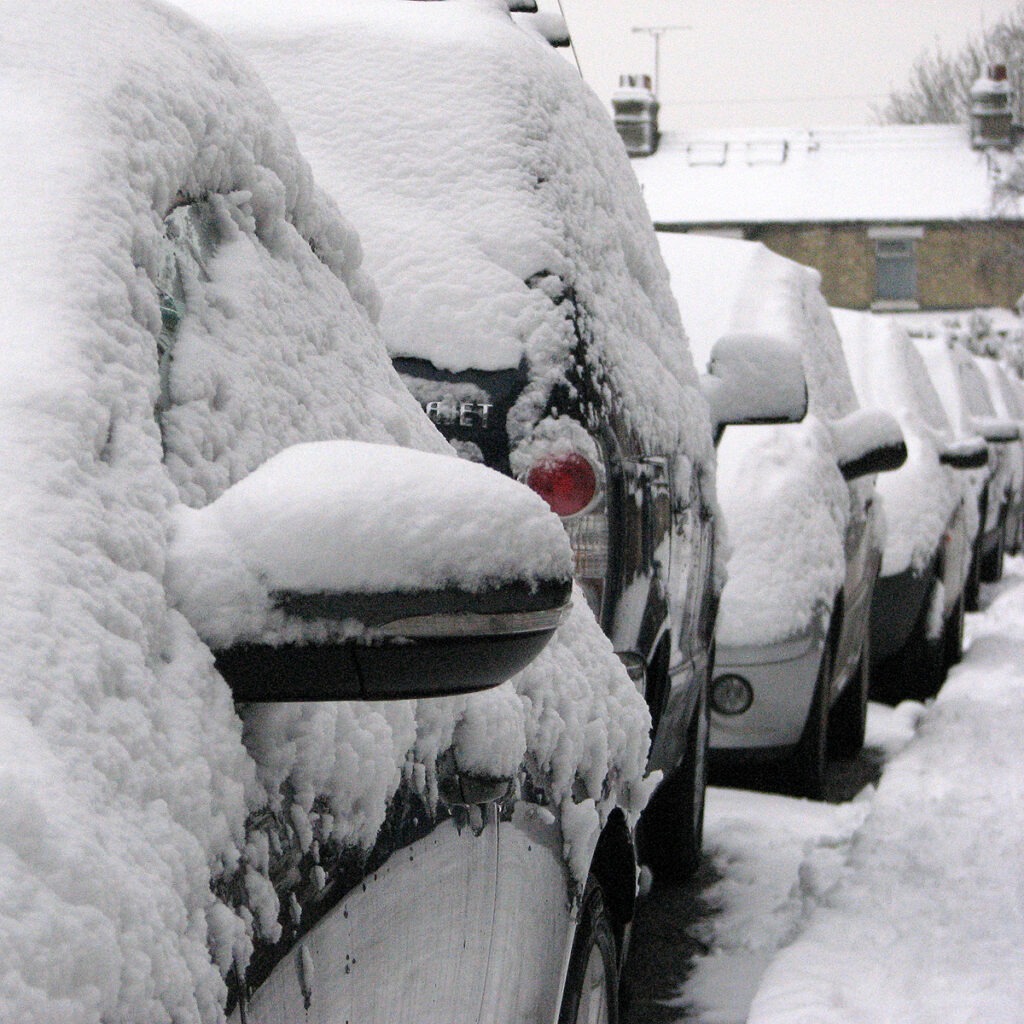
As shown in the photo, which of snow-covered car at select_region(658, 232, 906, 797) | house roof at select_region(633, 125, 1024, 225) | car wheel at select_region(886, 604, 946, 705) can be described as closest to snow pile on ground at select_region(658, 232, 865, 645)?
snow-covered car at select_region(658, 232, 906, 797)

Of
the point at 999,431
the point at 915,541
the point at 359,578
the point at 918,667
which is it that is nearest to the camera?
the point at 359,578

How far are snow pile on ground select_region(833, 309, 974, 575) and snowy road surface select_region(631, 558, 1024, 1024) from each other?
143 centimetres

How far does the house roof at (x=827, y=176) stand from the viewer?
132 ft

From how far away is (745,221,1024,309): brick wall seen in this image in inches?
1603

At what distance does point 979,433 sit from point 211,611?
36.6 feet

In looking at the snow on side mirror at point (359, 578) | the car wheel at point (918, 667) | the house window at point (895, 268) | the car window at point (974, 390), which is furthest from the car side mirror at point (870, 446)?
the house window at point (895, 268)

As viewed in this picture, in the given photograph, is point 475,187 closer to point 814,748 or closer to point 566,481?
point 566,481

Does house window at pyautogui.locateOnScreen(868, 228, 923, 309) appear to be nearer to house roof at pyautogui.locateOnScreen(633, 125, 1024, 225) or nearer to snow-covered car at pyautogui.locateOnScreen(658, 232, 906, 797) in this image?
house roof at pyautogui.locateOnScreen(633, 125, 1024, 225)

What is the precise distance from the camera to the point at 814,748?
579 cm

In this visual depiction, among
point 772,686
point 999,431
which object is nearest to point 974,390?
point 999,431

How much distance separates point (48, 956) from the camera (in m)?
1.13

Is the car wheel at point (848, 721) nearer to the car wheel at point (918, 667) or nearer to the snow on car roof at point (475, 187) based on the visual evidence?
the car wheel at point (918, 667)

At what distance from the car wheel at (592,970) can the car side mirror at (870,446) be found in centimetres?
382

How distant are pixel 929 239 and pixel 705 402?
125ft
